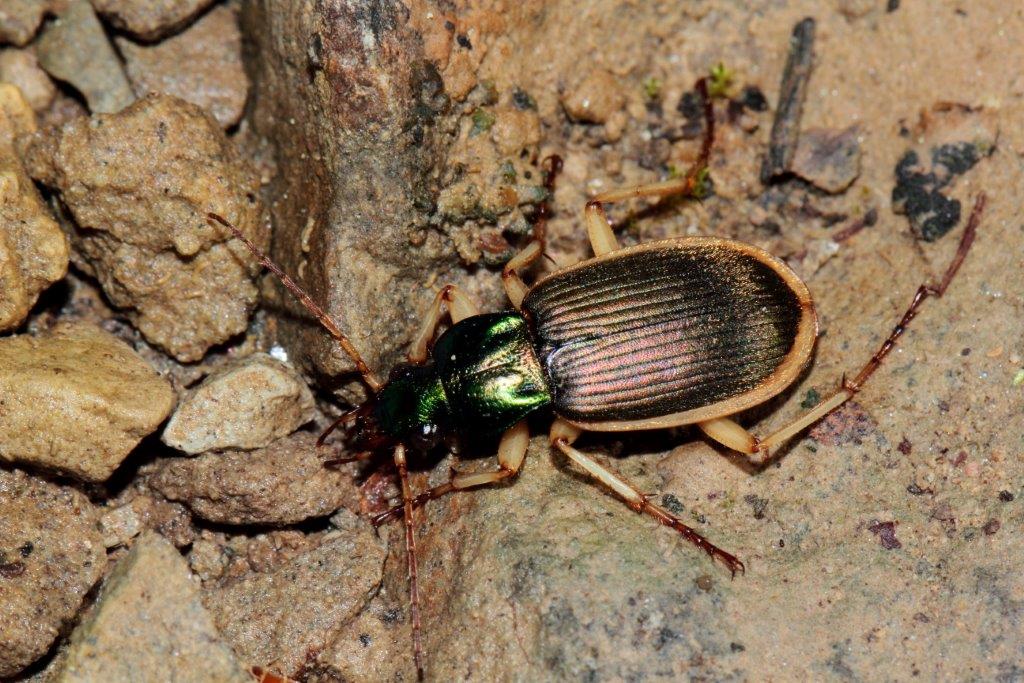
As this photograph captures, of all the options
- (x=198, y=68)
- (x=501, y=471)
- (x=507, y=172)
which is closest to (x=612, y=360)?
(x=501, y=471)

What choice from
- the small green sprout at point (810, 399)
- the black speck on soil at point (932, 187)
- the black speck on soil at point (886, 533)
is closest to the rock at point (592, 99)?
the black speck on soil at point (932, 187)

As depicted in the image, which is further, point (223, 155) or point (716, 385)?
point (223, 155)

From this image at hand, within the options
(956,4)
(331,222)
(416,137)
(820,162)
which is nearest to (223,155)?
(331,222)

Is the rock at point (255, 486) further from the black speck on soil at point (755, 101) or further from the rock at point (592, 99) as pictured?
the black speck on soil at point (755, 101)

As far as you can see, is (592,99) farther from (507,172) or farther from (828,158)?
(828,158)

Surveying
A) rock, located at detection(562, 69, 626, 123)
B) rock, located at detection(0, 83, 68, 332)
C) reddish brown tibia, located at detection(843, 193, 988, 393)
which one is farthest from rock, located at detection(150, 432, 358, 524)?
reddish brown tibia, located at detection(843, 193, 988, 393)

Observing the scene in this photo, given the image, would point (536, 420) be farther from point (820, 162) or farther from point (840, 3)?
point (840, 3)
